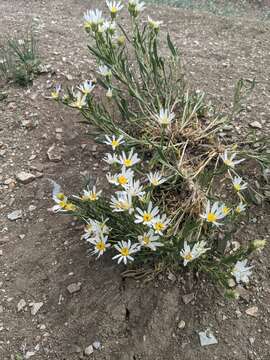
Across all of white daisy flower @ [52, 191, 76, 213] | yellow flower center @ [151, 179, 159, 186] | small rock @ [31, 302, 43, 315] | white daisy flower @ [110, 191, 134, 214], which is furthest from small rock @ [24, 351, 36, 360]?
yellow flower center @ [151, 179, 159, 186]

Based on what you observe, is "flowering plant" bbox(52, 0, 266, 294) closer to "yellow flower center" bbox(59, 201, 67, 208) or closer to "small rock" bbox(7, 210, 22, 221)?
"yellow flower center" bbox(59, 201, 67, 208)

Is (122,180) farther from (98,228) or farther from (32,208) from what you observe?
(32,208)

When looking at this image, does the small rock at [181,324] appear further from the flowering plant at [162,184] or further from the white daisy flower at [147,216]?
the white daisy flower at [147,216]

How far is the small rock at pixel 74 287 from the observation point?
2061 millimetres

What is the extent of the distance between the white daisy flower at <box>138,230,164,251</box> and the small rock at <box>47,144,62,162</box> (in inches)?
41.3

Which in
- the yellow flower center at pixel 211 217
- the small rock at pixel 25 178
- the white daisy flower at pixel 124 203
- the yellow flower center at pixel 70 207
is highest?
the white daisy flower at pixel 124 203

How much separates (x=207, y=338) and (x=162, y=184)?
76 cm

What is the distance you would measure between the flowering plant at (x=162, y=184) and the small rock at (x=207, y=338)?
247 mm

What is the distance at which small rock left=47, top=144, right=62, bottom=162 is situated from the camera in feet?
8.71

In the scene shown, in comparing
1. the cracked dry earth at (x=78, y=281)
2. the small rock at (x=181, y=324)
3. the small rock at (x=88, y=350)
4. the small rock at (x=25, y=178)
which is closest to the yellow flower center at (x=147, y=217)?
the cracked dry earth at (x=78, y=281)

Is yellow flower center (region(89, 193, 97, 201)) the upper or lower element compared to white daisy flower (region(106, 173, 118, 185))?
lower

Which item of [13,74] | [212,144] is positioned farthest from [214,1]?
[212,144]

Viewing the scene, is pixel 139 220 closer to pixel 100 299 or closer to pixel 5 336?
pixel 100 299

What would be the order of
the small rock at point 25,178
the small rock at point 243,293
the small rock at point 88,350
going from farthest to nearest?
the small rock at point 25,178 → the small rock at point 243,293 → the small rock at point 88,350
